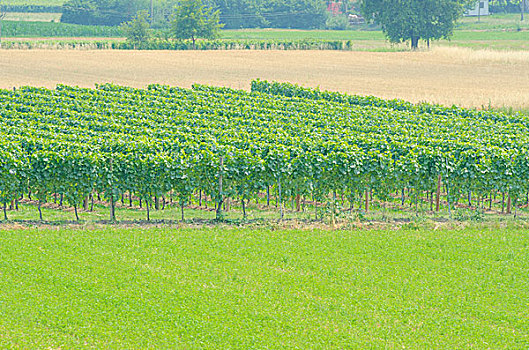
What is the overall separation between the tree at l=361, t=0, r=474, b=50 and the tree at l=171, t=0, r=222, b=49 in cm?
2418

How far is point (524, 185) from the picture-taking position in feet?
79.3

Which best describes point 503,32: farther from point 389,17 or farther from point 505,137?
point 505,137

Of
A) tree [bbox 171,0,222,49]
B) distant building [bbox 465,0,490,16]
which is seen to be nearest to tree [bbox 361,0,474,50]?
tree [bbox 171,0,222,49]

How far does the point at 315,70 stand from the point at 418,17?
3098 centimetres

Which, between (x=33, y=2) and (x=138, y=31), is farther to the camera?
(x=33, y=2)

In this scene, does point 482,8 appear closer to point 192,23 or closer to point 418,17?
point 418,17

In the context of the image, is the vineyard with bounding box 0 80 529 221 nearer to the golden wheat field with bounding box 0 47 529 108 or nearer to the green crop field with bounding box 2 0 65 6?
the golden wheat field with bounding box 0 47 529 108

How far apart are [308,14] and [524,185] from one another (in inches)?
5035

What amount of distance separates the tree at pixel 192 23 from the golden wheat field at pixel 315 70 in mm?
8919

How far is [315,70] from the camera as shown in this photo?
244 feet

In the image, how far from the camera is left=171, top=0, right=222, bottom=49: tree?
322 feet

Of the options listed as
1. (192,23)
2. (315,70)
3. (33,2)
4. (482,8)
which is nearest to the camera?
(315,70)

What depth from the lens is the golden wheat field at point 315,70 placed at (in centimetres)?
5845

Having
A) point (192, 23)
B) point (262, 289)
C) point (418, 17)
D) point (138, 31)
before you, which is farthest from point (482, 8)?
point (262, 289)
